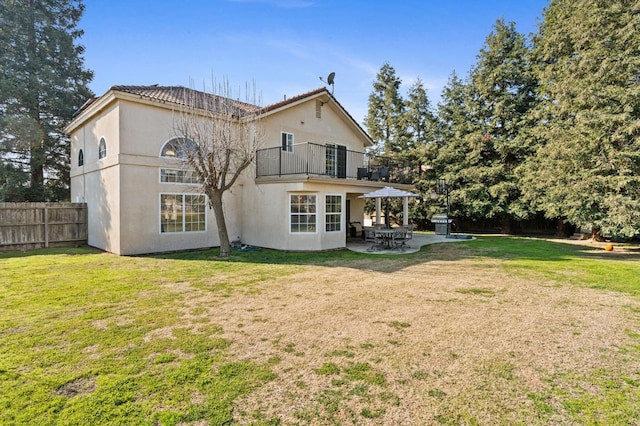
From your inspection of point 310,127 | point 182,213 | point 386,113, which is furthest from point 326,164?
point 386,113

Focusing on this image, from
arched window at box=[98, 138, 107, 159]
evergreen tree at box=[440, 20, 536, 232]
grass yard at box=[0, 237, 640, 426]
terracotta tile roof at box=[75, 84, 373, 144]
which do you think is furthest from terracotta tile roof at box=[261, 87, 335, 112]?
evergreen tree at box=[440, 20, 536, 232]

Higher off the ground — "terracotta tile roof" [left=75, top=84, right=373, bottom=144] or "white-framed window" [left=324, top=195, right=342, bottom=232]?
"terracotta tile roof" [left=75, top=84, right=373, bottom=144]

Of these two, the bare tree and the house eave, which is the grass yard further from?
the house eave

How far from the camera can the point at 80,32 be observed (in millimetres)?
22984

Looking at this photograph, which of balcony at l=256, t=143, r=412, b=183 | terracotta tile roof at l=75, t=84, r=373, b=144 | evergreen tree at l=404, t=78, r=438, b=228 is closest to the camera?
terracotta tile roof at l=75, t=84, r=373, b=144

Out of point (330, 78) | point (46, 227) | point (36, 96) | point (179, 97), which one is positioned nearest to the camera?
point (179, 97)

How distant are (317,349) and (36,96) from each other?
24.7 m

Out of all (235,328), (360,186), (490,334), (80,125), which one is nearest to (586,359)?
(490,334)

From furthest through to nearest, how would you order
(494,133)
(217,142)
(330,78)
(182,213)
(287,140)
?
(494,133)
(330,78)
(287,140)
(182,213)
(217,142)

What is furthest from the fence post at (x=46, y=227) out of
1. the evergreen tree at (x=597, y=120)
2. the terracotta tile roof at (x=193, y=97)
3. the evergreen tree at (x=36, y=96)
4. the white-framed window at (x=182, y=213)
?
the evergreen tree at (x=597, y=120)

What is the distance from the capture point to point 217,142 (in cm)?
1116

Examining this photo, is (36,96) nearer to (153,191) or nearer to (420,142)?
(153,191)

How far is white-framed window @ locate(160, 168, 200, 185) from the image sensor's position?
12.9m

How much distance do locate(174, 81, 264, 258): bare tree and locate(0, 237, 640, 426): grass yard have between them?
3574mm
